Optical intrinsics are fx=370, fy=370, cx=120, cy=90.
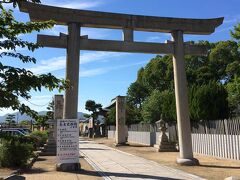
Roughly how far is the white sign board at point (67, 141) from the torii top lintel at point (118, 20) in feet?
14.0

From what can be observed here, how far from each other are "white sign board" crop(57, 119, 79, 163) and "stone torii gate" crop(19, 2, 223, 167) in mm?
386

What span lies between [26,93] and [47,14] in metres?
9.53

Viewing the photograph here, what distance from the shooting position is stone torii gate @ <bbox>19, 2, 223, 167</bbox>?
1498cm

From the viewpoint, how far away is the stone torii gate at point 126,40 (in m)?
15.0

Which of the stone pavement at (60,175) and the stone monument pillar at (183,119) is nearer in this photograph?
the stone pavement at (60,175)

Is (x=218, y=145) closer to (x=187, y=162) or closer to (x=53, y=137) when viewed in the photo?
(x=187, y=162)

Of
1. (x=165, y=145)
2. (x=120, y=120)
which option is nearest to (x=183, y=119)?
(x=165, y=145)

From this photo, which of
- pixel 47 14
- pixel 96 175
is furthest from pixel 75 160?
pixel 47 14

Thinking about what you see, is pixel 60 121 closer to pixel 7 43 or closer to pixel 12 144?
pixel 12 144

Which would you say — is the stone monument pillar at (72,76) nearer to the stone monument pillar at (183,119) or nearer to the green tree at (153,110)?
the stone monument pillar at (183,119)

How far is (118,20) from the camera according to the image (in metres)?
16.2

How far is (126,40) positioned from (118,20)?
3.08 feet

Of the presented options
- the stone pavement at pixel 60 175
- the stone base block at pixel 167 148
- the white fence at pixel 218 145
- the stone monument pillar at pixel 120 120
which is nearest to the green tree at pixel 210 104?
the white fence at pixel 218 145

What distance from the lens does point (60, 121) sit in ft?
47.5
